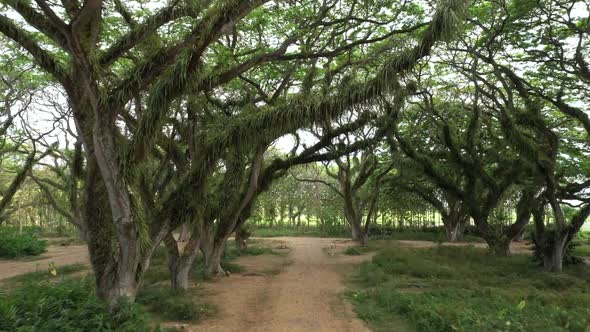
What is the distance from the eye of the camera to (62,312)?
538cm

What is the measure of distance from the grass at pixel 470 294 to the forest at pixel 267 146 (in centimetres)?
7

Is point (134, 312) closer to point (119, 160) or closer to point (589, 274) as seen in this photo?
point (119, 160)

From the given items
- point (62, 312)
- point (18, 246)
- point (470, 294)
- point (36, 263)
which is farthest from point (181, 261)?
point (18, 246)

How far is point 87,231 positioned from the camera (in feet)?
24.3

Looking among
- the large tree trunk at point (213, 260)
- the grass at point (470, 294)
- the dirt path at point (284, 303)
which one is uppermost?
the large tree trunk at point (213, 260)

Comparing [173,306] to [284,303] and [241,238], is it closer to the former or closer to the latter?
[284,303]

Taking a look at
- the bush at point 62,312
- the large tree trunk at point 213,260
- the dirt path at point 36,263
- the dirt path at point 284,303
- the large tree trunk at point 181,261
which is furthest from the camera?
the dirt path at point 36,263

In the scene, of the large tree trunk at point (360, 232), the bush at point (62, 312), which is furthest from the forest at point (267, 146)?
the large tree trunk at point (360, 232)

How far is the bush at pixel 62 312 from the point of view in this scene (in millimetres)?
4836

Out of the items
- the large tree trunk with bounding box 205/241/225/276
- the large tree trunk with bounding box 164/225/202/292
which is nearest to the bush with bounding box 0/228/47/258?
the large tree trunk with bounding box 205/241/225/276

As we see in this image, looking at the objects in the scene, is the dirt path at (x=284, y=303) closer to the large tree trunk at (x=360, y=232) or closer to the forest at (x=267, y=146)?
the forest at (x=267, y=146)

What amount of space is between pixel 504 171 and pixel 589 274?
15.5 ft

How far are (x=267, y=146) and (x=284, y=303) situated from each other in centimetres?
361

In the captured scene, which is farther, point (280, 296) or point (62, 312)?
point (280, 296)
